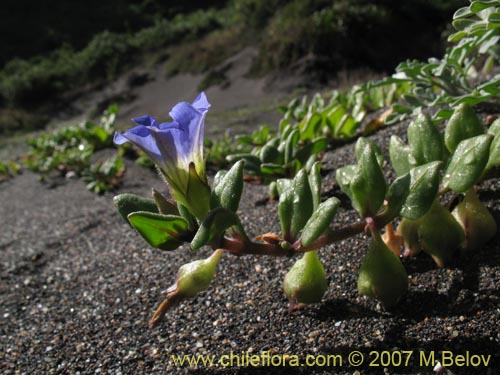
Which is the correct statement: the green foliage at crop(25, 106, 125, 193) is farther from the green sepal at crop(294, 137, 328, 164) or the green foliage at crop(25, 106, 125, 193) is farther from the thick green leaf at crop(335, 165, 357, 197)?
the thick green leaf at crop(335, 165, 357, 197)

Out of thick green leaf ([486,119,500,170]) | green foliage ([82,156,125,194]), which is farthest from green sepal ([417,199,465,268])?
green foliage ([82,156,125,194])

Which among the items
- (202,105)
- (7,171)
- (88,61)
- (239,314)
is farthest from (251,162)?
(88,61)

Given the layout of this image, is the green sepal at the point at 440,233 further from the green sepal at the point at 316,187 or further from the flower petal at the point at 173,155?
the flower petal at the point at 173,155

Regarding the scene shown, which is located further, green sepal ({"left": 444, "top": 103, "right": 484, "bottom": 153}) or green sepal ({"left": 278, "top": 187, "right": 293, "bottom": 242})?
green sepal ({"left": 444, "top": 103, "right": 484, "bottom": 153})

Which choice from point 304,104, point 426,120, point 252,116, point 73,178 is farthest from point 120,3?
point 426,120

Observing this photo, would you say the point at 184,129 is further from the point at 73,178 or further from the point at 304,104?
the point at 73,178

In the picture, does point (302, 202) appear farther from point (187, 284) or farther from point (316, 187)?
point (187, 284)
